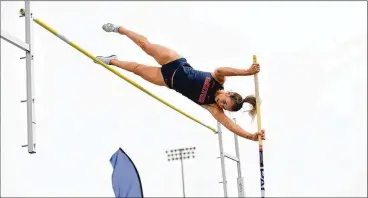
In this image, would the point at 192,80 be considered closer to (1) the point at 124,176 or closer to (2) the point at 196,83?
(2) the point at 196,83

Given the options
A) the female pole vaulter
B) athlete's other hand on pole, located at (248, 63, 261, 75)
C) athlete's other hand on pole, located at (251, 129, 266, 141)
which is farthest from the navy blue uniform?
athlete's other hand on pole, located at (251, 129, 266, 141)

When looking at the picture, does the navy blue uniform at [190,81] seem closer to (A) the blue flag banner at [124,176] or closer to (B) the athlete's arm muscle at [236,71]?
(B) the athlete's arm muscle at [236,71]

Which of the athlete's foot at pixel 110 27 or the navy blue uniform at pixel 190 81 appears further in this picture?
the athlete's foot at pixel 110 27

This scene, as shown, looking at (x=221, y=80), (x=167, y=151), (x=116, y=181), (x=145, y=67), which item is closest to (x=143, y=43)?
(x=145, y=67)

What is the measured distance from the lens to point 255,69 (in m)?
7.22

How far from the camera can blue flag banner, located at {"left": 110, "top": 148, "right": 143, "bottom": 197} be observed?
667 inches

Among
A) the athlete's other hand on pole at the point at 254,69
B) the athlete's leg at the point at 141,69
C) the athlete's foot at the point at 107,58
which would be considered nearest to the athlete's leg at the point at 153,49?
the athlete's leg at the point at 141,69

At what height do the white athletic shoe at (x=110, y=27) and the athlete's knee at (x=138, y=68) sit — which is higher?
the white athletic shoe at (x=110, y=27)

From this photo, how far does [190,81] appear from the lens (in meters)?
7.60

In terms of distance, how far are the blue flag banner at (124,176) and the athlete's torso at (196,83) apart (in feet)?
31.3

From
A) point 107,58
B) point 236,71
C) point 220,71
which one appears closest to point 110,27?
point 107,58

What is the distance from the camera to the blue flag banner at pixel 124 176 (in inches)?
667

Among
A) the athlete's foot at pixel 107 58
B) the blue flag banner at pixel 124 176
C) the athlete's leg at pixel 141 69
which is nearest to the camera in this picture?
the athlete's leg at pixel 141 69

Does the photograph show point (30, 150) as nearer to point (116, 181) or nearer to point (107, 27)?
point (107, 27)
